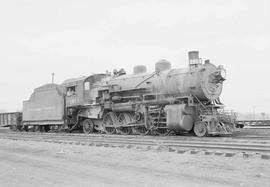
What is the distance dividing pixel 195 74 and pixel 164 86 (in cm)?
180

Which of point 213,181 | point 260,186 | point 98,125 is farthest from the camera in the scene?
point 98,125

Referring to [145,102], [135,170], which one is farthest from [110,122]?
[135,170]

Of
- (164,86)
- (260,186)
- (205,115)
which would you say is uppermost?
(164,86)

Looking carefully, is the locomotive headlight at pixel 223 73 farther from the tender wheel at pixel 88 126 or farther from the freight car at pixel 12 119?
the freight car at pixel 12 119

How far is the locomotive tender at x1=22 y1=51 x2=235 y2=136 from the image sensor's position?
61.2 ft

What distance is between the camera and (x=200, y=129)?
1814 cm

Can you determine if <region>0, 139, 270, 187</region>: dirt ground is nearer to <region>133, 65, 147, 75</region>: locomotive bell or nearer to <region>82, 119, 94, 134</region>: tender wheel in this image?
<region>133, 65, 147, 75</region>: locomotive bell

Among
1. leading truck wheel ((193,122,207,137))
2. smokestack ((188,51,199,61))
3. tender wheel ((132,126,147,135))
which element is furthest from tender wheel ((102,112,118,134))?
smokestack ((188,51,199,61))

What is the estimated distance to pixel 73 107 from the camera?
964 inches

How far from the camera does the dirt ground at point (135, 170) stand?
729 centimetres

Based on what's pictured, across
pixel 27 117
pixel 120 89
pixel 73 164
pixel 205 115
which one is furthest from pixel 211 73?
pixel 27 117

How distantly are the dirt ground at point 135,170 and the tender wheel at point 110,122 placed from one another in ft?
33.4

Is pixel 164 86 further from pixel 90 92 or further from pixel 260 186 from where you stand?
pixel 260 186

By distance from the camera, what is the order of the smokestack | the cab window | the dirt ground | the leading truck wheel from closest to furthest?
1. the dirt ground
2. the leading truck wheel
3. the smokestack
4. the cab window
